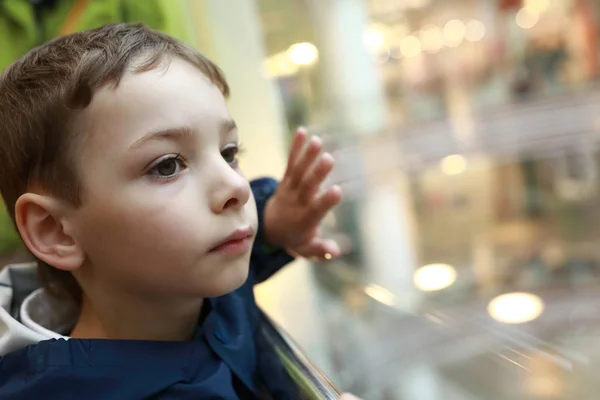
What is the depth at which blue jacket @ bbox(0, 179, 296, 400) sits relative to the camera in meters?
0.40

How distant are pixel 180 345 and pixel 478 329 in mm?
705

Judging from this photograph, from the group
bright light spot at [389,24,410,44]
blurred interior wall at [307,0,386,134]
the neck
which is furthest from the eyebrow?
bright light spot at [389,24,410,44]

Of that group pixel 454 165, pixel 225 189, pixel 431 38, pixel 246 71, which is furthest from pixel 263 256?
pixel 431 38

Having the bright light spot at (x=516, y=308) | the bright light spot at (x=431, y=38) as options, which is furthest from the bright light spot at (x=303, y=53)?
the bright light spot at (x=431, y=38)

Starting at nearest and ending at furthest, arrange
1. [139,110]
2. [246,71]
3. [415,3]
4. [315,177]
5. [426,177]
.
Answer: [139,110]
[315,177]
[246,71]
[426,177]
[415,3]

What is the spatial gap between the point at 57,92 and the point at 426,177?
1827 mm

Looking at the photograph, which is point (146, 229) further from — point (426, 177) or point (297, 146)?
point (426, 177)

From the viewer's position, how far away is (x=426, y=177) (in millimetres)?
2109

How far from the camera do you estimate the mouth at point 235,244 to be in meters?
0.41

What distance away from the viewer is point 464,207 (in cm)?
186

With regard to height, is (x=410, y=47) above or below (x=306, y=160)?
above

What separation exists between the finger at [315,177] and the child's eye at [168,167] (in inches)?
6.4

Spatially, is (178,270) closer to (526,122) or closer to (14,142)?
(14,142)

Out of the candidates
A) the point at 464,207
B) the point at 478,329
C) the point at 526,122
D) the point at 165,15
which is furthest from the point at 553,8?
the point at 165,15
